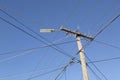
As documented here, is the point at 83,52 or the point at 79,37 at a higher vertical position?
the point at 79,37

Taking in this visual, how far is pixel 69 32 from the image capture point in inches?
613

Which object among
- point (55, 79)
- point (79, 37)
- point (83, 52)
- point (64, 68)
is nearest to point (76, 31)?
point (79, 37)

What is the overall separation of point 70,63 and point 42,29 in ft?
9.20

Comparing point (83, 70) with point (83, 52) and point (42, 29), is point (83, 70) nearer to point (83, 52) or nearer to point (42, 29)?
point (83, 52)

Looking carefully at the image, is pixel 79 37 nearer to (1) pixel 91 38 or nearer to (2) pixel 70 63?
(1) pixel 91 38

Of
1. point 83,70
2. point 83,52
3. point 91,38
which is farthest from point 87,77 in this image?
point 91,38

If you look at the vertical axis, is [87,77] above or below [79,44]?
below

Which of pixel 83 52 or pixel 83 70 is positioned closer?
pixel 83 70

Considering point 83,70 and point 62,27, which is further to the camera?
point 62,27

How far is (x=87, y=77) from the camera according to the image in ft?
44.6

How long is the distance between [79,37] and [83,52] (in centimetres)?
111

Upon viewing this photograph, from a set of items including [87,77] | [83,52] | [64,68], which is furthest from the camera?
[64,68]

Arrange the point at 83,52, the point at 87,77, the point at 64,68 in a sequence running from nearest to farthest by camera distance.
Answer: the point at 87,77 → the point at 83,52 → the point at 64,68

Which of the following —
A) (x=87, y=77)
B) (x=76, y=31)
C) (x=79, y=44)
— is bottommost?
(x=87, y=77)
